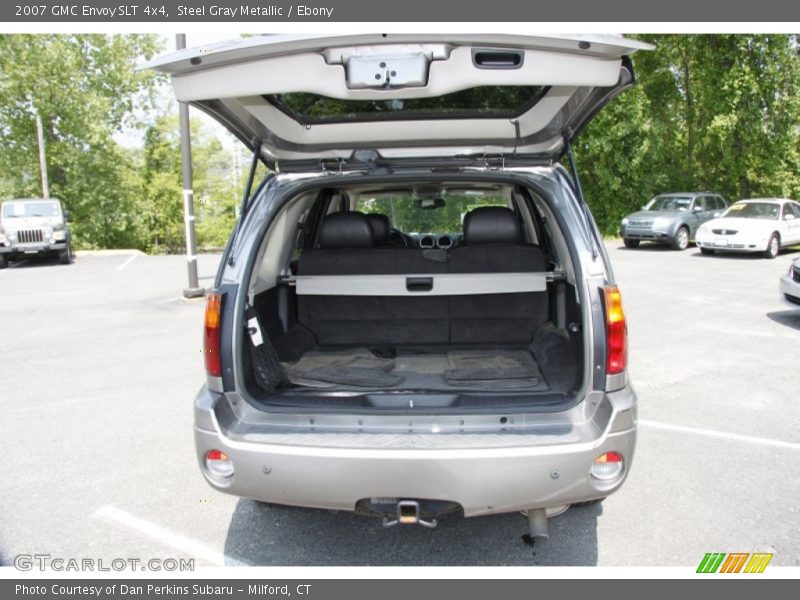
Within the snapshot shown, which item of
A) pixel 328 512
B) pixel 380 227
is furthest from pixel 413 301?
pixel 328 512

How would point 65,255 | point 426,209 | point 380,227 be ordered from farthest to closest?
1. point 65,255
2. point 426,209
3. point 380,227

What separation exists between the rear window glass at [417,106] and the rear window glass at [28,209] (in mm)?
17224

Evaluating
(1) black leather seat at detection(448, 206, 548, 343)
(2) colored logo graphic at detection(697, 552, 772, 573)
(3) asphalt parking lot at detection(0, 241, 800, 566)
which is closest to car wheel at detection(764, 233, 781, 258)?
(3) asphalt parking lot at detection(0, 241, 800, 566)

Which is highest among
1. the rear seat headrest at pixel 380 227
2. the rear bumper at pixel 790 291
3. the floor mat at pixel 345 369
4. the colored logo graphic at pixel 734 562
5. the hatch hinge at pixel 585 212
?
the hatch hinge at pixel 585 212

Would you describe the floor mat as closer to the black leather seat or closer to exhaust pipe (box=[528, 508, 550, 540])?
the black leather seat

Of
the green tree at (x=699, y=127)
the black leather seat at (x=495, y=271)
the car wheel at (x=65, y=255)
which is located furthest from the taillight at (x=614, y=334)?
the green tree at (x=699, y=127)

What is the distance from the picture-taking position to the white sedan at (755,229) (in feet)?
50.5

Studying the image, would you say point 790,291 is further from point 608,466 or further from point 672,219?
point 672,219

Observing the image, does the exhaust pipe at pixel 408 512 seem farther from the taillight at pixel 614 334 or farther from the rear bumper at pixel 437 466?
the taillight at pixel 614 334

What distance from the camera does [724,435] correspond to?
4344 mm

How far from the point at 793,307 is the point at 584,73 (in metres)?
6.91

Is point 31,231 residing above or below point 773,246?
above

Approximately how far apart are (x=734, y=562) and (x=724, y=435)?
162 cm

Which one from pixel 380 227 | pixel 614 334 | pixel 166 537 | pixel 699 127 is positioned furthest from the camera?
pixel 699 127
